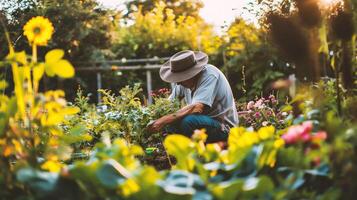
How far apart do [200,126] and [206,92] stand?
0.24 metres

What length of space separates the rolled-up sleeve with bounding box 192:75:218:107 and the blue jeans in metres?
0.12

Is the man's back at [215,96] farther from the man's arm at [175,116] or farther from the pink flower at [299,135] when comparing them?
the pink flower at [299,135]

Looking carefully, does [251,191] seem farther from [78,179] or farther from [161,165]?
[161,165]

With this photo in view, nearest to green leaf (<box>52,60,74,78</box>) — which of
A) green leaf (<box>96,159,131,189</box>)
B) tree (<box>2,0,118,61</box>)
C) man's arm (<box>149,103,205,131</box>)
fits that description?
green leaf (<box>96,159,131,189</box>)

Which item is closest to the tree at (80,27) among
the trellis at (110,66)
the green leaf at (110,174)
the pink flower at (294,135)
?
the trellis at (110,66)

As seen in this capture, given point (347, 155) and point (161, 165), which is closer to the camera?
point (347, 155)

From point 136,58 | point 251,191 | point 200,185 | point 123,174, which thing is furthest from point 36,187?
point 136,58

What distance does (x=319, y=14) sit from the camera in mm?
1761

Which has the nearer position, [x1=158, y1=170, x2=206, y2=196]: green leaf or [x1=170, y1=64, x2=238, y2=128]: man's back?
[x1=158, y1=170, x2=206, y2=196]: green leaf

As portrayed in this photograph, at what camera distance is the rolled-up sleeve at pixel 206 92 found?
3.75m

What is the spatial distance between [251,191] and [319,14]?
0.66m

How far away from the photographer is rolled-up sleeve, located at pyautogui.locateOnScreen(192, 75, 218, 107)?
148 inches

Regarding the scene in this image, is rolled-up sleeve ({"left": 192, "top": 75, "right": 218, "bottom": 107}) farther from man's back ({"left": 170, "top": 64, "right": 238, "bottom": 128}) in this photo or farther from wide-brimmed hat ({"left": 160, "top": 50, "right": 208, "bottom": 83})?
wide-brimmed hat ({"left": 160, "top": 50, "right": 208, "bottom": 83})

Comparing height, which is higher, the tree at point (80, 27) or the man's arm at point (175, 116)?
the tree at point (80, 27)
